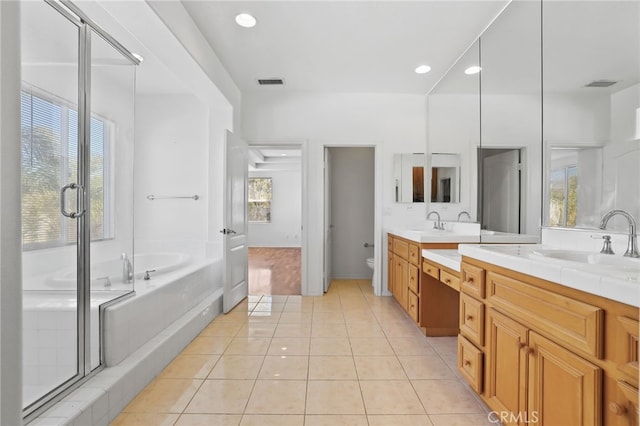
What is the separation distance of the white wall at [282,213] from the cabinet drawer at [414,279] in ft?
19.7

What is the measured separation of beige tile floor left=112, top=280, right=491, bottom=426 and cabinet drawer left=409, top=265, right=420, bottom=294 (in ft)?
1.20

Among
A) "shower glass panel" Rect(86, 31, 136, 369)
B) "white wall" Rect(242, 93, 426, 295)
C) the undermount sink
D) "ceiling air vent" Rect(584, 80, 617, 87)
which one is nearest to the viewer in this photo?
the undermount sink

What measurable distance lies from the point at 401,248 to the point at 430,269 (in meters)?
0.76

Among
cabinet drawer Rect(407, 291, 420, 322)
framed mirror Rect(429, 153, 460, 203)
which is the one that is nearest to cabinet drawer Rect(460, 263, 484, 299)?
cabinet drawer Rect(407, 291, 420, 322)

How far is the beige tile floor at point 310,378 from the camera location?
62.8 inches

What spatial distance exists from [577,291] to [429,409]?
41.9 inches

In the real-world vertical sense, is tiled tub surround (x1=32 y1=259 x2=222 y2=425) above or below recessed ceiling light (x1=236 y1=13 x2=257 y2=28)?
below

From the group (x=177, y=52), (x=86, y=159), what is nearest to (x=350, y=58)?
(x=177, y=52)

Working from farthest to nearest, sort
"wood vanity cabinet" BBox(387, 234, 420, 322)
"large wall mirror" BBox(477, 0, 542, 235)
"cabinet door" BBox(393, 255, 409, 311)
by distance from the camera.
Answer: "cabinet door" BBox(393, 255, 409, 311)
"wood vanity cabinet" BBox(387, 234, 420, 322)
"large wall mirror" BBox(477, 0, 542, 235)

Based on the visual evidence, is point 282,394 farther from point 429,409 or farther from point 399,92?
Answer: point 399,92

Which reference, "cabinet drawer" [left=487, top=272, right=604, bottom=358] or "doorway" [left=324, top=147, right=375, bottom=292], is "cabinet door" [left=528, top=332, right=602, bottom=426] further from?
"doorway" [left=324, top=147, right=375, bottom=292]

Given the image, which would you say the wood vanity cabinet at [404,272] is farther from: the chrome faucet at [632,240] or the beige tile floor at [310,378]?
the chrome faucet at [632,240]

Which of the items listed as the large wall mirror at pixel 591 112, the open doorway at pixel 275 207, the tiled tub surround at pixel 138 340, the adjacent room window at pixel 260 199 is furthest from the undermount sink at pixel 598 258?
the adjacent room window at pixel 260 199

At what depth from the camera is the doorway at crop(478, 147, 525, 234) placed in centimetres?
220
